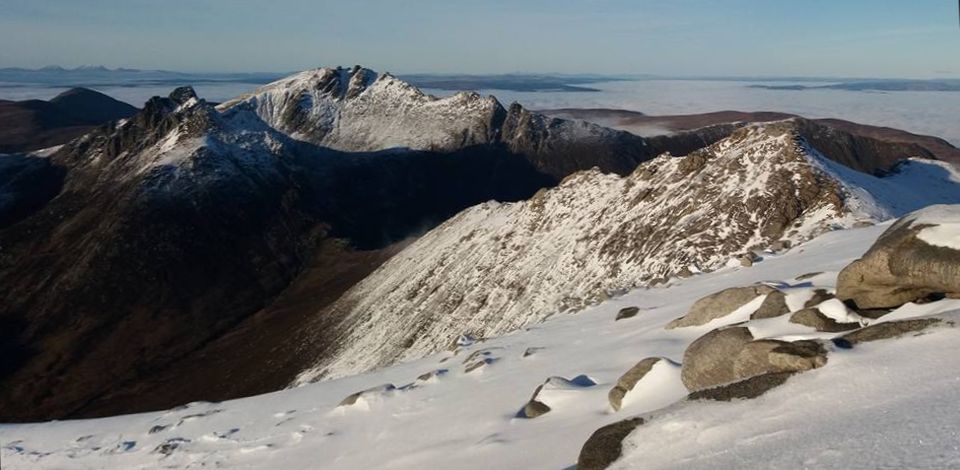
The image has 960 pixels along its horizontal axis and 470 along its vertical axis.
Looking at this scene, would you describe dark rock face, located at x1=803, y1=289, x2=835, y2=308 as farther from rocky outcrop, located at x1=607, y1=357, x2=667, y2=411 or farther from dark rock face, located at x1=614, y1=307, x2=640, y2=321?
dark rock face, located at x1=614, y1=307, x2=640, y2=321

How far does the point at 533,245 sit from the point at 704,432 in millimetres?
51549

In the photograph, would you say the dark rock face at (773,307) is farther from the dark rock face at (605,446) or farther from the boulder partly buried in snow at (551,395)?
the dark rock face at (605,446)

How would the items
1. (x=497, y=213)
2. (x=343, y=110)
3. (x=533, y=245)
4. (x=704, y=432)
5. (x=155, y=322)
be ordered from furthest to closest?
(x=343, y=110) → (x=155, y=322) → (x=497, y=213) → (x=533, y=245) → (x=704, y=432)

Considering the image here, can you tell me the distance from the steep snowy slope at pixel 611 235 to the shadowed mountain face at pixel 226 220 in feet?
28.8

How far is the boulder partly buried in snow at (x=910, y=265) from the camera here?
11398 millimetres

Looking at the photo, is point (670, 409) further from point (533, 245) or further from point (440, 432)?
point (533, 245)

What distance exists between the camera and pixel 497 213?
72.9 metres

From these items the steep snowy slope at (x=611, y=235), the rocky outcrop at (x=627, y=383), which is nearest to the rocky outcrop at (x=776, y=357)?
the rocky outcrop at (x=627, y=383)

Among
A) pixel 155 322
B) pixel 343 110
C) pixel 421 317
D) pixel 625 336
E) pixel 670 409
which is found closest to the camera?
pixel 670 409

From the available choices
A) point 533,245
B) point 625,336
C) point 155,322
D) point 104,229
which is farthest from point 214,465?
point 104,229

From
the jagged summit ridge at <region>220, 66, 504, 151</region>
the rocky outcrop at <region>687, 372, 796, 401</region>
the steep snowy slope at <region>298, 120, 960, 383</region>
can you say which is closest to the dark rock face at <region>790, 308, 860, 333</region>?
the rocky outcrop at <region>687, 372, 796, 401</region>

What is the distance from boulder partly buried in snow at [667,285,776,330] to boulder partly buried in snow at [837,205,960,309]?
3.02m

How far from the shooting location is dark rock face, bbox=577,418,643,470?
904cm

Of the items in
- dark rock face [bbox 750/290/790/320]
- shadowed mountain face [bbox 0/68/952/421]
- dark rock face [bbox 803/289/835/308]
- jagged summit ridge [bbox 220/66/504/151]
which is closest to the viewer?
dark rock face [bbox 803/289/835/308]
